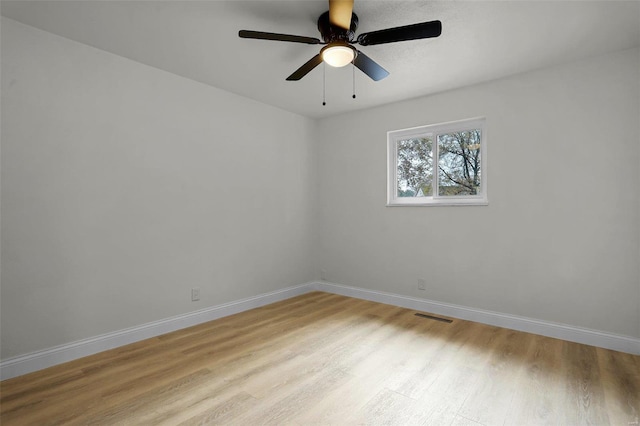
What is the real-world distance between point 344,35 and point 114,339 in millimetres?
3012

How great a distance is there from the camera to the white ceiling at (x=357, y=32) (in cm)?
208

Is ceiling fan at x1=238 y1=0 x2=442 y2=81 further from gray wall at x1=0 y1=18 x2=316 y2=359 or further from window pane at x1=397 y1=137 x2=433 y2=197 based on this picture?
window pane at x1=397 y1=137 x2=433 y2=197

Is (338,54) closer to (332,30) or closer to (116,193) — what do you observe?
(332,30)

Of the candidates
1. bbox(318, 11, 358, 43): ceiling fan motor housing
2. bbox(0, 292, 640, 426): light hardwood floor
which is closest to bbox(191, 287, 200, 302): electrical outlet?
bbox(0, 292, 640, 426): light hardwood floor

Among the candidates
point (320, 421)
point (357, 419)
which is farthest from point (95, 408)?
point (357, 419)

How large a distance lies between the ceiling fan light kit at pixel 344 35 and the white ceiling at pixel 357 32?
0.13 metres

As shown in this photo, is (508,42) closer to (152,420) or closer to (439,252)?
(439,252)

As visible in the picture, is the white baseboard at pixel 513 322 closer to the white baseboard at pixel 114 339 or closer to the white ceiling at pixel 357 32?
the white baseboard at pixel 114 339

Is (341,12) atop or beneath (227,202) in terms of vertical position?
atop

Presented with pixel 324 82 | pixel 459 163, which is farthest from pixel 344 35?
pixel 459 163

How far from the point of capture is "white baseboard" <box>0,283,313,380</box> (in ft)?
7.27

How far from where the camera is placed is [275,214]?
13.5ft

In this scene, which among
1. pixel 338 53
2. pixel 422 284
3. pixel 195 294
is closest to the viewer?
pixel 338 53

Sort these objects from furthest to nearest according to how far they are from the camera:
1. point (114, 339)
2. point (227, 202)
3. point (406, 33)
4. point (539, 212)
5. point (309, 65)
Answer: point (227, 202)
point (539, 212)
point (114, 339)
point (309, 65)
point (406, 33)
